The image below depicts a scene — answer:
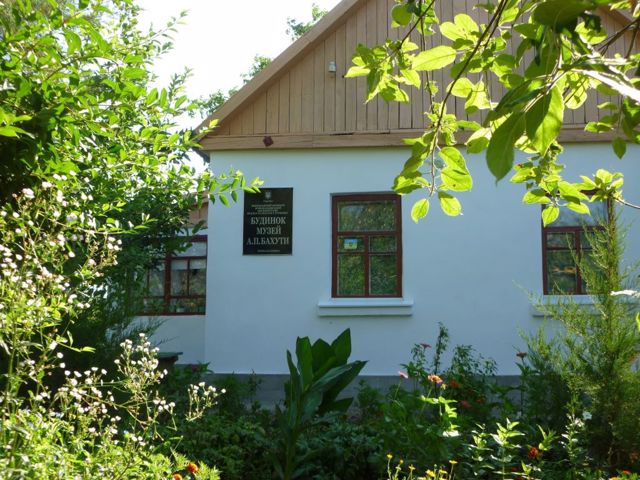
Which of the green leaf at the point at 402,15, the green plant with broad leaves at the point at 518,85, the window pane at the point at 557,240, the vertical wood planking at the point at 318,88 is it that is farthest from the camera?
the vertical wood planking at the point at 318,88

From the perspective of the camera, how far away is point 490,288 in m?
10.5

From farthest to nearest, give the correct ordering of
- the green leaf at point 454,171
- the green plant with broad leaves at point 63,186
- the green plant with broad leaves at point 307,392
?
the green plant with broad leaves at point 307,392 → the green plant with broad leaves at point 63,186 → the green leaf at point 454,171

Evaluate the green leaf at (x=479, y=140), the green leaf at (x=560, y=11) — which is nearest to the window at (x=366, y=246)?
the green leaf at (x=479, y=140)

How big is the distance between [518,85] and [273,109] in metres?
10.2

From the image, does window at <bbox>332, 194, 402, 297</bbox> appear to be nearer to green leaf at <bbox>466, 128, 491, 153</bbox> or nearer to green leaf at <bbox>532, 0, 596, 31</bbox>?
green leaf at <bbox>466, 128, 491, 153</bbox>

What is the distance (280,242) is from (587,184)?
869cm

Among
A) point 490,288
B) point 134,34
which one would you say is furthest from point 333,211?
point 134,34

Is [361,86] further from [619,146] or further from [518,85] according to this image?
[518,85]

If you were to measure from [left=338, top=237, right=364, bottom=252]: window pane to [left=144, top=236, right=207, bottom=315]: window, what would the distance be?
608 cm

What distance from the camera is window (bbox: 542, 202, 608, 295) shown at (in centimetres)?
1043

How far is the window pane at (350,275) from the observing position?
10.8 meters

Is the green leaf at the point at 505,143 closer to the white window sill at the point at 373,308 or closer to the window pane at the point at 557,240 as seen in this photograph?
the white window sill at the point at 373,308

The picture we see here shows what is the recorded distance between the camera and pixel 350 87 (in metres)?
11.1

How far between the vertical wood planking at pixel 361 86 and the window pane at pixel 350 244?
66.0 inches
